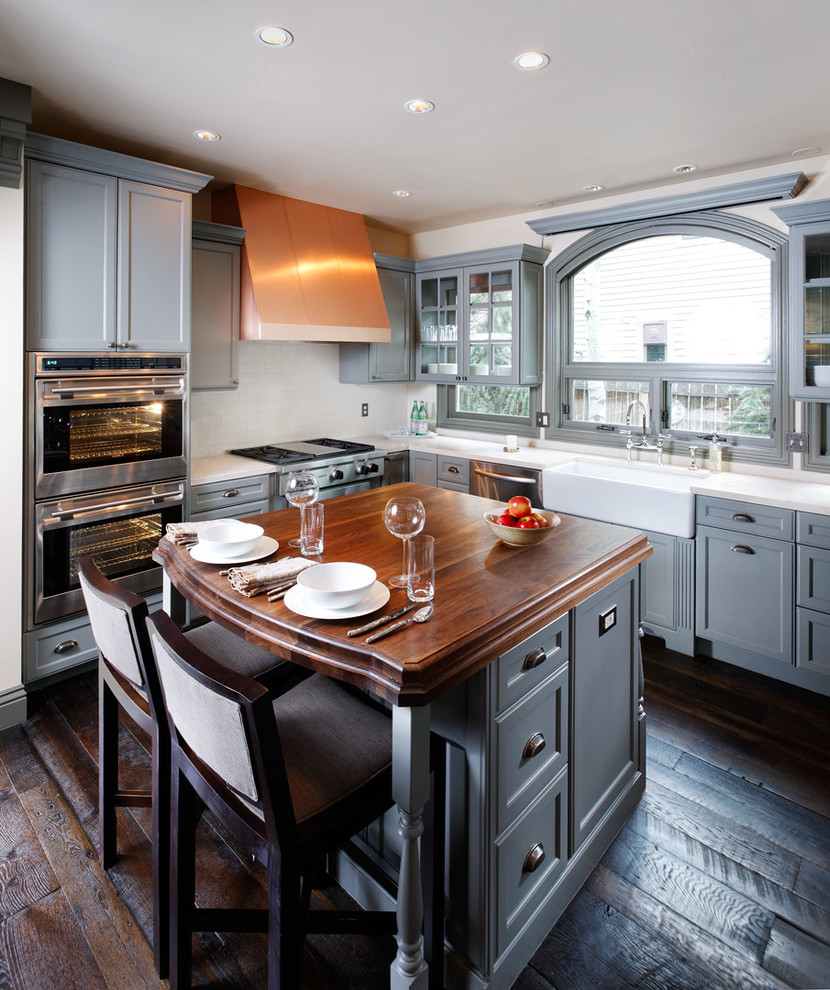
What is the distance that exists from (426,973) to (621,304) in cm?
405

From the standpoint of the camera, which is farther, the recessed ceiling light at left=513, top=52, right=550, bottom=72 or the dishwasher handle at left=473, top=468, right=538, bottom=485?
the dishwasher handle at left=473, top=468, right=538, bottom=485

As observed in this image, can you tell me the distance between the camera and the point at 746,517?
125 inches

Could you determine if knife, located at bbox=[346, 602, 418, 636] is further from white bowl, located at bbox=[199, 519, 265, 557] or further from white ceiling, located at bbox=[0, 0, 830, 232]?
white ceiling, located at bbox=[0, 0, 830, 232]

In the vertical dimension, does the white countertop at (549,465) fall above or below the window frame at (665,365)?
below

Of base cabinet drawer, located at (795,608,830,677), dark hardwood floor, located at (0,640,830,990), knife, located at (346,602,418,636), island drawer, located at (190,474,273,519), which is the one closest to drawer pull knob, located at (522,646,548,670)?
knife, located at (346,602,418,636)

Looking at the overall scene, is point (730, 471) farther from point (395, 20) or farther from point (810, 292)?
point (395, 20)

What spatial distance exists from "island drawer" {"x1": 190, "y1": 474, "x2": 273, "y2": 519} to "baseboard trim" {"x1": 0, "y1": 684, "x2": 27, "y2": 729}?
1214 mm

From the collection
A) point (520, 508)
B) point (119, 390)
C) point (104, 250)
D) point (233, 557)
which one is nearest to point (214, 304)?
point (104, 250)

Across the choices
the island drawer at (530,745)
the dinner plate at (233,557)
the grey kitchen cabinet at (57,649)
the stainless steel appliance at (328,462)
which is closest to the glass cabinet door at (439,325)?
the stainless steel appliance at (328,462)

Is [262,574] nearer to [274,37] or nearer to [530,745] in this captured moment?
[530,745]

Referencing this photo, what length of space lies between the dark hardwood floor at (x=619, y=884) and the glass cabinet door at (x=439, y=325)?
3.27 metres

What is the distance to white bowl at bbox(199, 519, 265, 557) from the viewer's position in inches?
71.7

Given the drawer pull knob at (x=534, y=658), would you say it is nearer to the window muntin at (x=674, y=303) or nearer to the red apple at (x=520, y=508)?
the red apple at (x=520, y=508)

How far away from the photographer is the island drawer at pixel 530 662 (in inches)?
58.9
